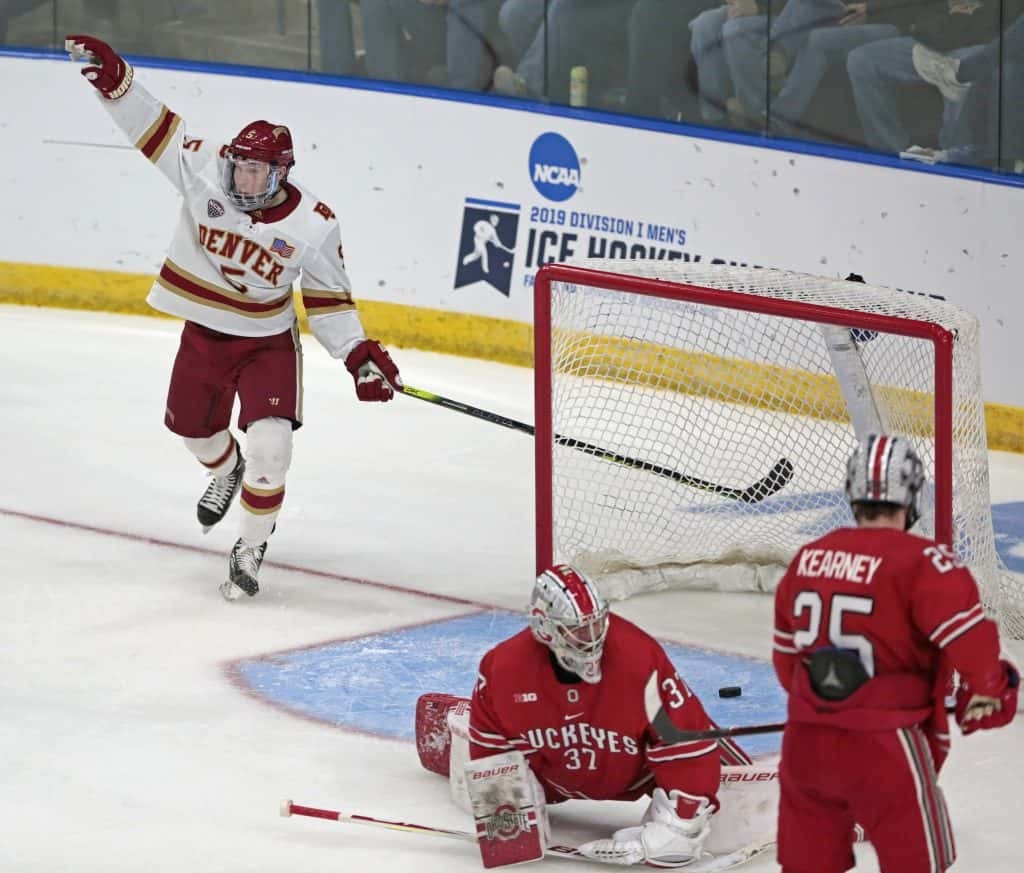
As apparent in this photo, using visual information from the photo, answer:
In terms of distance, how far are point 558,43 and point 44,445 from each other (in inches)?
92.9

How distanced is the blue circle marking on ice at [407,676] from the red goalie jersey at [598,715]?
734 mm

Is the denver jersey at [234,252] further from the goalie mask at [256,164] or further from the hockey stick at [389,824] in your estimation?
the hockey stick at [389,824]

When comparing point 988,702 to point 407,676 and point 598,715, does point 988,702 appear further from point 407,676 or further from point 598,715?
point 407,676

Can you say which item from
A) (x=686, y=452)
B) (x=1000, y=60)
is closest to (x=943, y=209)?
(x=1000, y=60)

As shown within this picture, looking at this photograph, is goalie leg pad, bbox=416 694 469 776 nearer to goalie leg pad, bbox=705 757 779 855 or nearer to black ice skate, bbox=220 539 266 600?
Answer: goalie leg pad, bbox=705 757 779 855

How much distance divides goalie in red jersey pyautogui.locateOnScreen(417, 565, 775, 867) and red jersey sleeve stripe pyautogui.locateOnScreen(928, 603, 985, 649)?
80 centimetres

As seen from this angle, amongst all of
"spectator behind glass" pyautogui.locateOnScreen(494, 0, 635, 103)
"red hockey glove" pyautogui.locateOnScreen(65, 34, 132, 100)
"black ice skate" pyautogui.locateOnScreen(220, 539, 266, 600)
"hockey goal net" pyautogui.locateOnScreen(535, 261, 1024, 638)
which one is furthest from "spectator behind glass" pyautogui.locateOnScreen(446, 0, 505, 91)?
"black ice skate" pyautogui.locateOnScreen(220, 539, 266, 600)

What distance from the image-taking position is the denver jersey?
5.36 metres

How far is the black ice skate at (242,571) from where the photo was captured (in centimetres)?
543

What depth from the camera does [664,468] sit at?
18.4 ft

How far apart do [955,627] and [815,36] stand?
455 centimetres

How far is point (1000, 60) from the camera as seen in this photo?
22.4ft

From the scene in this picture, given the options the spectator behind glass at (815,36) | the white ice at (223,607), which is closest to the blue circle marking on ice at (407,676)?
the white ice at (223,607)

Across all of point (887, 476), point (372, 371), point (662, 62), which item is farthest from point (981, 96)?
point (887, 476)
